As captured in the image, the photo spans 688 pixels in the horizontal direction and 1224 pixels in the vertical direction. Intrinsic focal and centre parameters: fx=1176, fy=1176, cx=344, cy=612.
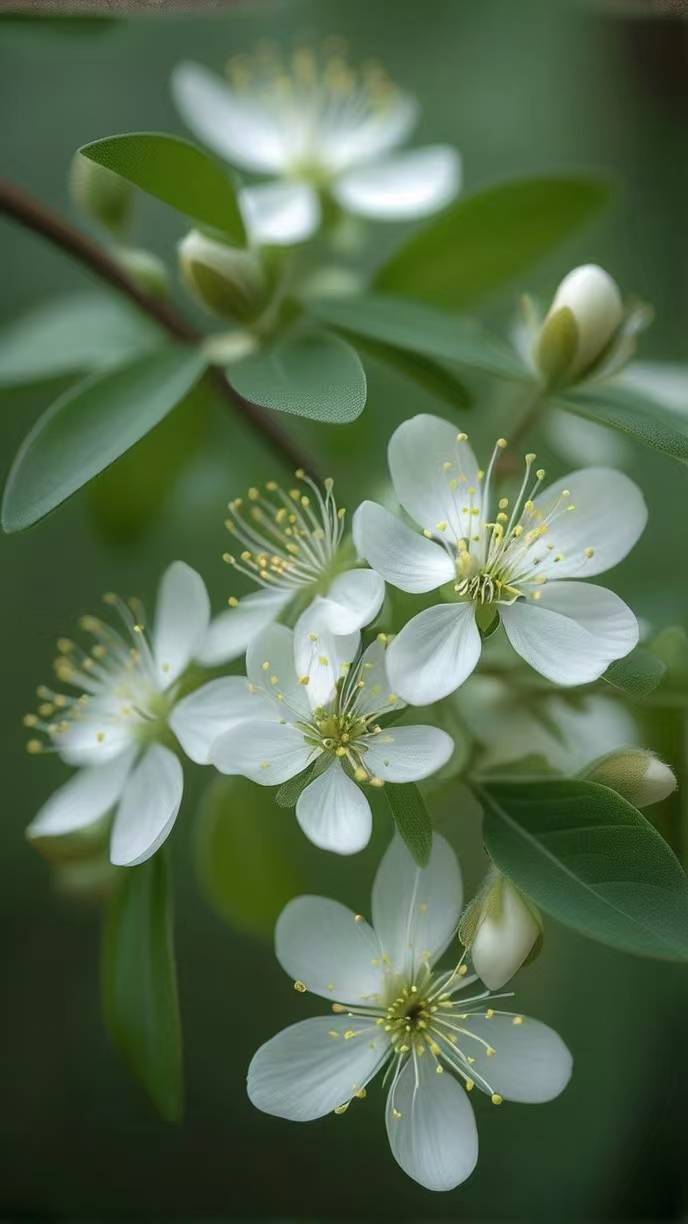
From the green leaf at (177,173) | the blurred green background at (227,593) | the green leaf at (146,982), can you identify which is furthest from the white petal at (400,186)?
the green leaf at (146,982)

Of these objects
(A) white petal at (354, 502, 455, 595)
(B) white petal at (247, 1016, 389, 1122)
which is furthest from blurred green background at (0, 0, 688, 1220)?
(A) white petal at (354, 502, 455, 595)

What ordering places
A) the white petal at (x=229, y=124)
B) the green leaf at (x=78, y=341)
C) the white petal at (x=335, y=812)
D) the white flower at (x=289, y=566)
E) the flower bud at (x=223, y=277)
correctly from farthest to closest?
the white petal at (x=229, y=124)
the green leaf at (x=78, y=341)
the flower bud at (x=223, y=277)
the white flower at (x=289, y=566)
the white petal at (x=335, y=812)

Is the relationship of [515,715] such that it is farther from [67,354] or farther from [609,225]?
[609,225]

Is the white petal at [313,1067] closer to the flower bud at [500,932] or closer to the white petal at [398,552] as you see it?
the flower bud at [500,932]

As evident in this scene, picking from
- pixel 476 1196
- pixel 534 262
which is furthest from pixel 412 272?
pixel 476 1196

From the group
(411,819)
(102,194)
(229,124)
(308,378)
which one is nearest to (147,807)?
(411,819)

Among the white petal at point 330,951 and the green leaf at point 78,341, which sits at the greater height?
the green leaf at point 78,341

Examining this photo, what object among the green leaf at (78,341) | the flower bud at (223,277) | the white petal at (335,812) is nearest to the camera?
the white petal at (335,812)
